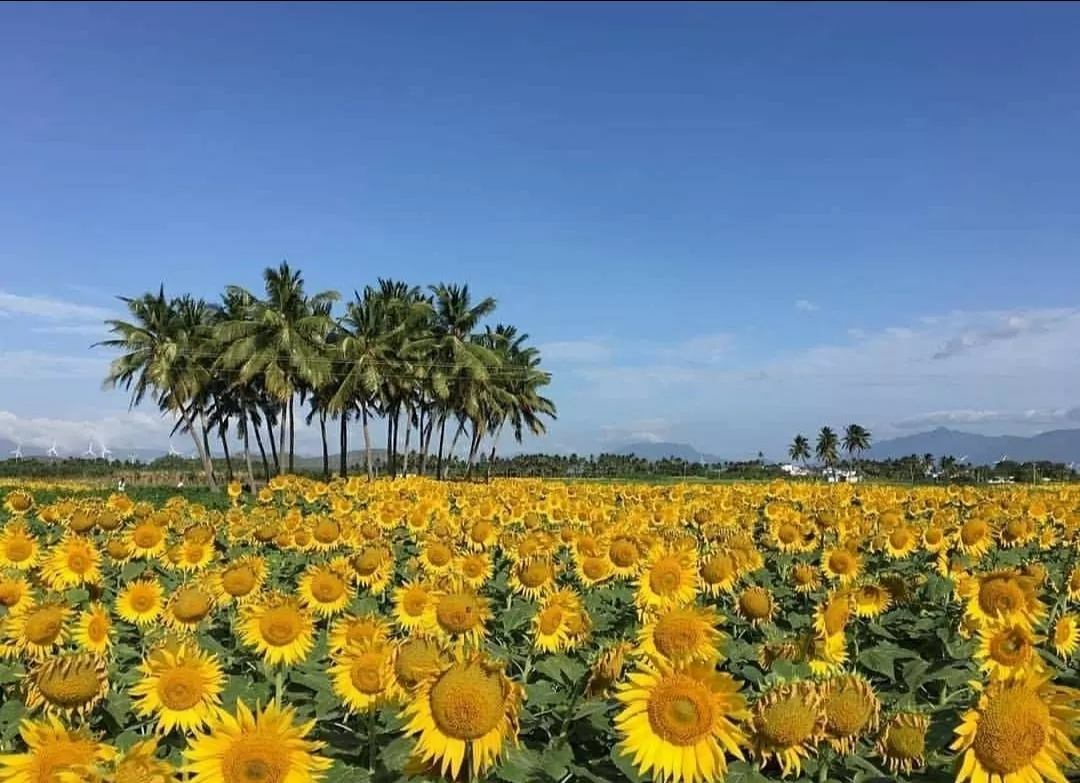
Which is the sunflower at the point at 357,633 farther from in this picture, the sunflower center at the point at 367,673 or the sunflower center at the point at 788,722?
the sunflower center at the point at 788,722

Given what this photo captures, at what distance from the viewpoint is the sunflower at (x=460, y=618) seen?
13.3ft

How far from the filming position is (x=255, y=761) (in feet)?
7.92

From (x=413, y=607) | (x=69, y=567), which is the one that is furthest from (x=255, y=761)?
(x=69, y=567)

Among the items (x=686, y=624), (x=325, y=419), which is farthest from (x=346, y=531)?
(x=325, y=419)

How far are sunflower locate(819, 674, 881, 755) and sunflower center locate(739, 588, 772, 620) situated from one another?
2.23 meters

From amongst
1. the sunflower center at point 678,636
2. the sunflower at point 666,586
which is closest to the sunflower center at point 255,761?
the sunflower center at point 678,636

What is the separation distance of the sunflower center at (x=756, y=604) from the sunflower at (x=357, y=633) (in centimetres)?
209

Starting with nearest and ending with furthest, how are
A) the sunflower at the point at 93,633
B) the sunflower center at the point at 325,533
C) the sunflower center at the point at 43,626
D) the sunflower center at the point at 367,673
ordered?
the sunflower center at the point at 367,673 → the sunflower center at the point at 43,626 → the sunflower at the point at 93,633 → the sunflower center at the point at 325,533

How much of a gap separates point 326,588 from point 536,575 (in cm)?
128

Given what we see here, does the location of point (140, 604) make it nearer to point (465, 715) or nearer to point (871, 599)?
point (465, 715)

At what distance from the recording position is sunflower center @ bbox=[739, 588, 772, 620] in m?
4.92

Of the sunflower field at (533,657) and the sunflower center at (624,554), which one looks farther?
the sunflower center at (624,554)

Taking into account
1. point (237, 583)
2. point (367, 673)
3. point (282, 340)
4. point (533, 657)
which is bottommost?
point (533, 657)

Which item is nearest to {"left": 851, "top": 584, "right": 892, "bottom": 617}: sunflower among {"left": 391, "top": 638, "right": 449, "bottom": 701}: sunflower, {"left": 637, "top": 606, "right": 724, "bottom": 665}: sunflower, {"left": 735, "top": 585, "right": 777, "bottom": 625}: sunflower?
{"left": 735, "top": 585, "right": 777, "bottom": 625}: sunflower
